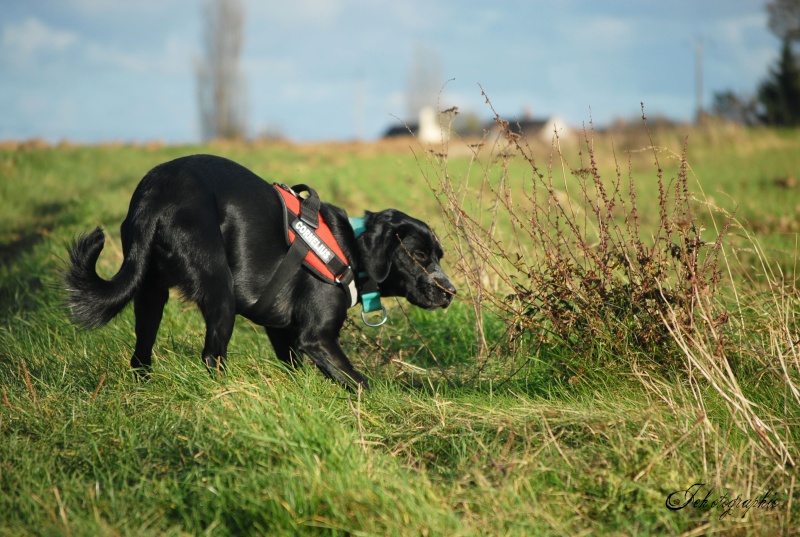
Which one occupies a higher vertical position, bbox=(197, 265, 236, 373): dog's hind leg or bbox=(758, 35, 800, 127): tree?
bbox=(758, 35, 800, 127): tree

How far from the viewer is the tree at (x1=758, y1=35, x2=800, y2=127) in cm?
3838

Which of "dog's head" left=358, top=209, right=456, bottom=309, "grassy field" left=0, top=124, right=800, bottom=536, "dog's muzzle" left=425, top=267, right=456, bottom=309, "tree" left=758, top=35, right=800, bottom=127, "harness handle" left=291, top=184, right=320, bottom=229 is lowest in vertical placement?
"grassy field" left=0, top=124, right=800, bottom=536

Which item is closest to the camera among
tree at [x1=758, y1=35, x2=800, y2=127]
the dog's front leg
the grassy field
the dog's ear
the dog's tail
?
the grassy field

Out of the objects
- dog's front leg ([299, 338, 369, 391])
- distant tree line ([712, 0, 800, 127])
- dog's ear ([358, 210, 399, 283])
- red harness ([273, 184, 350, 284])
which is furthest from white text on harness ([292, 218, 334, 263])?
distant tree line ([712, 0, 800, 127])

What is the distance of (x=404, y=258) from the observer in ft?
13.9

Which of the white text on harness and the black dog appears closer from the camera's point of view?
the black dog

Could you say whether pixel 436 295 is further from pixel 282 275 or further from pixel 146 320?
pixel 146 320

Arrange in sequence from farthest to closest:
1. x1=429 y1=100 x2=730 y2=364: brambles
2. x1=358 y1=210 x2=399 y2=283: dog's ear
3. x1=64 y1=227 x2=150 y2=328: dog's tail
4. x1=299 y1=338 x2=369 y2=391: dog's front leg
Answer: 1. x1=358 y1=210 x2=399 y2=283: dog's ear
2. x1=299 y1=338 x2=369 y2=391: dog's front leg
3. x1=429 y1=100 x2=730 y2=364: brambles
4. x1=64 y1=227 x2=150 y2=328: dog's tail

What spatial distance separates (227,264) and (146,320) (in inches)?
23.4

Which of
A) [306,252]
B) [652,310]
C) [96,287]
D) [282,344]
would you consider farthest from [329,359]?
[652,310]

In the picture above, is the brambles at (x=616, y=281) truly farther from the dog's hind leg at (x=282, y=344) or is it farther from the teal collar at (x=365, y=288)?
the dog's hind leg at (x=282, y=344)

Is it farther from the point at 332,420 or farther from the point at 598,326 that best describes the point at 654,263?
the point at 332,420

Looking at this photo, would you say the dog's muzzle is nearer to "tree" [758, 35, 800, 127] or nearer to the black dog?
the black dog

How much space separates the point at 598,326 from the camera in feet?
12.1
